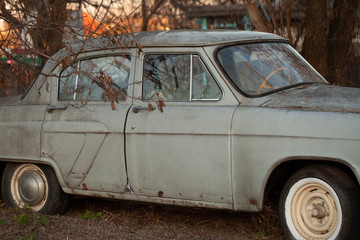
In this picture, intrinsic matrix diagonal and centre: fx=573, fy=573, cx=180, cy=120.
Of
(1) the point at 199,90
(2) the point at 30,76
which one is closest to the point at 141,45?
(1) the point at 199,90

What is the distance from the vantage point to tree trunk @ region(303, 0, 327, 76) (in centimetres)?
865

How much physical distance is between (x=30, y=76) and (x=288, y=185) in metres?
3.42

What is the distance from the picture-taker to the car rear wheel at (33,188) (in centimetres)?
603

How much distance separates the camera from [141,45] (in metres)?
5.48

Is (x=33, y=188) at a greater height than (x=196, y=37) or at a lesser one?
lesser

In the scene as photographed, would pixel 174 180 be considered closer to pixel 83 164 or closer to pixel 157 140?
pixel 157 140

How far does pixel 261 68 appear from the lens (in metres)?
5.11

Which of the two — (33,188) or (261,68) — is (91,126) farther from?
(261,68)

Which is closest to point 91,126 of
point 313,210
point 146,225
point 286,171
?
point 146,225

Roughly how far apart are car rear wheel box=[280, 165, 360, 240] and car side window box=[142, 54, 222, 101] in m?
1.07

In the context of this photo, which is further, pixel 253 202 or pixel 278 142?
pixel 253 202

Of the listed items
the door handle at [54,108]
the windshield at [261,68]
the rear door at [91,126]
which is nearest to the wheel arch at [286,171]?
the windshield at [261,68]

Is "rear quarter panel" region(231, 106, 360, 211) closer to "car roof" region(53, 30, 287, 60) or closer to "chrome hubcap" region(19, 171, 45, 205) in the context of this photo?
"car roof" region(53, 30, 287, 60)

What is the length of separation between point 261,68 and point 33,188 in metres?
2.78
